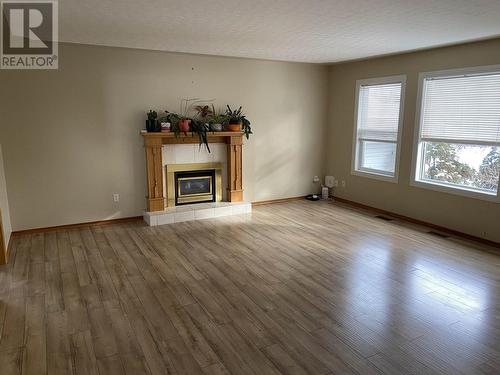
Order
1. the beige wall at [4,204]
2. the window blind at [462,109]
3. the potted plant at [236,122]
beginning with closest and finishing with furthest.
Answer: the beige wall at [4,204], the window blind at [462,109], the potted plant at [236,122]

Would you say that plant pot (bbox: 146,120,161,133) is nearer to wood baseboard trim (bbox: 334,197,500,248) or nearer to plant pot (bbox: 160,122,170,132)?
plant pot (bbox: 160,122,170,132)

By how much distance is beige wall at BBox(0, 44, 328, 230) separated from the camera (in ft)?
15.2

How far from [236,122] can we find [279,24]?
234 centimetres

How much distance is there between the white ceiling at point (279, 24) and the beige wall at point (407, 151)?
316 millimetres

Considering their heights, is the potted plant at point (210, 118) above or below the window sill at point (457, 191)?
above

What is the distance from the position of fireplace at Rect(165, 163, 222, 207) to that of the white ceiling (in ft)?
5.79

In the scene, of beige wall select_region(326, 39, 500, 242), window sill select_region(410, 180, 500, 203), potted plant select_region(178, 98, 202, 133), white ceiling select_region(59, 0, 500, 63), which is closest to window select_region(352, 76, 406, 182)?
beige wall select_region(326, 39, 500, 242)

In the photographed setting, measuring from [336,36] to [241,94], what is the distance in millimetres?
2189

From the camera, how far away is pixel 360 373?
221 centimetres

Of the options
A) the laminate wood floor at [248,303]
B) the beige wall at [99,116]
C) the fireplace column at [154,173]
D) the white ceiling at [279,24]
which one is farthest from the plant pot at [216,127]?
the laminate wood floor at [248,303]

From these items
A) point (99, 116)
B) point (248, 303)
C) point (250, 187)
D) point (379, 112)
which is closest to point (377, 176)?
point (379, 112)

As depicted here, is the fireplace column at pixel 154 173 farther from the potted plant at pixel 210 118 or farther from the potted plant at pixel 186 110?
the potted plant at pixel 210 118

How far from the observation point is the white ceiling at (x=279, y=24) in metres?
2.97

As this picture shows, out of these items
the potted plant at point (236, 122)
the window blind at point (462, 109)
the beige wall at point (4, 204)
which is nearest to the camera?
the beige wall at point (4, 204)
